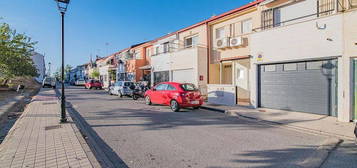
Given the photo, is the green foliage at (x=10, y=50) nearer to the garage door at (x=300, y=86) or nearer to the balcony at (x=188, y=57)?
the balcony at (x=188, y=57)

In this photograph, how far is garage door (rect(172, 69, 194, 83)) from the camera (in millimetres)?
16203

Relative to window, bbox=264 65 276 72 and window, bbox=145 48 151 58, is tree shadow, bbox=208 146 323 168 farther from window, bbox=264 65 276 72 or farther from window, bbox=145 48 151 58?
window, bbox=145 48 151 58

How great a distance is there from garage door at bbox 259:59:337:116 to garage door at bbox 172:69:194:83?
19.7 ft

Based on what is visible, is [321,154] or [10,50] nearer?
[321,154]

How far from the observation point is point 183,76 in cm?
1711

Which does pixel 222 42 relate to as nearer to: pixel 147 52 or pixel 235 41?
pixel 235 41

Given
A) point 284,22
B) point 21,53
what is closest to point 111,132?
point 284,22

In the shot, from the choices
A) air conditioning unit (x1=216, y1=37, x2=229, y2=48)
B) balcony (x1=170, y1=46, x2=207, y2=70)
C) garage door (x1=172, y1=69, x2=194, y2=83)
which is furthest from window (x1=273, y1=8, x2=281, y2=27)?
garage door (x1=172, y1=69, x2=194, y2=83)

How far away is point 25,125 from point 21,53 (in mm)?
19011

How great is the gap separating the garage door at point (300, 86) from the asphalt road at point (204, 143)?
10.7 ft

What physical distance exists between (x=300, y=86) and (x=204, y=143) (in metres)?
6.80

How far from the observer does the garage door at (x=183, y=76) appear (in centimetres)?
1620

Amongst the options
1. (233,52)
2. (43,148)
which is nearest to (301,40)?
(233,52)

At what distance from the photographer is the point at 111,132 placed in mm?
6680
